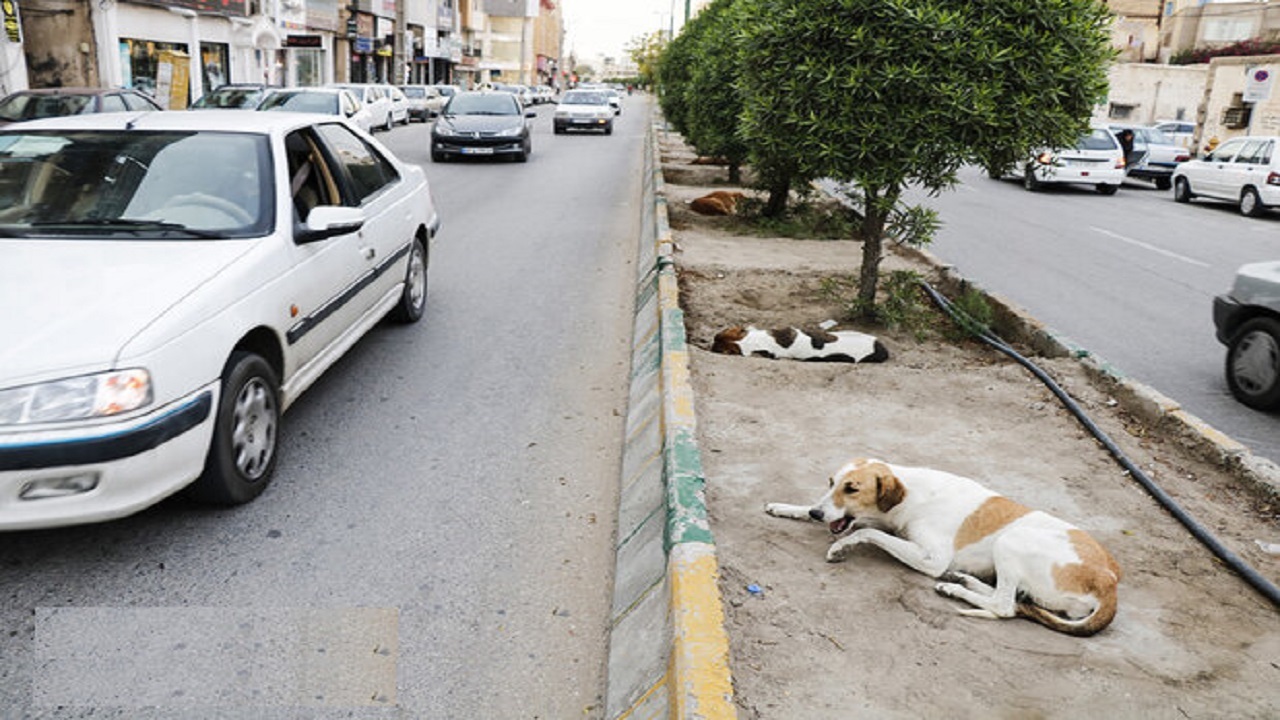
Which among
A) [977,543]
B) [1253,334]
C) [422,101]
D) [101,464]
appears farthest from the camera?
[422,101]

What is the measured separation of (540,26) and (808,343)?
126 meters

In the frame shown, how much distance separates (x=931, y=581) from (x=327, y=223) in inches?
130

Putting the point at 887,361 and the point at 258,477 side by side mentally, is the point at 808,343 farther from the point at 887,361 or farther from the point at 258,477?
the point at 258,477

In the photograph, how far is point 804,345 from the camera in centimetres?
671

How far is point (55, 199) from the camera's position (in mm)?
4781

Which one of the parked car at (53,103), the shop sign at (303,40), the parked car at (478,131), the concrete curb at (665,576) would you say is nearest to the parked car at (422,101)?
the shop sign at (303,40)

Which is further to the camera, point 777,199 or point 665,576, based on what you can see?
point 777,199

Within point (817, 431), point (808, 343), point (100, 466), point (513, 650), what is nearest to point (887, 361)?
point (808, 343)

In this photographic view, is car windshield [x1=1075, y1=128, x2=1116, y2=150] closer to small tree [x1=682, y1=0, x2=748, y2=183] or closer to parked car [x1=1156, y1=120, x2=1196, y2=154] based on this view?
small tree [x1=682, y1=0, x2=748, y2=183]

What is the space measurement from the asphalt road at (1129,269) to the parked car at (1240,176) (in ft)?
1.35

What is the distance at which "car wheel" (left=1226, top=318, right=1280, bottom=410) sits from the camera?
646 cm

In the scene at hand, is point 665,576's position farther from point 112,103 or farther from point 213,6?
point 213,6

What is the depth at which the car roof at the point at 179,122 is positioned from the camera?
5234 millimetres

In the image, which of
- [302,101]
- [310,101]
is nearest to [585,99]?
[310,101]
